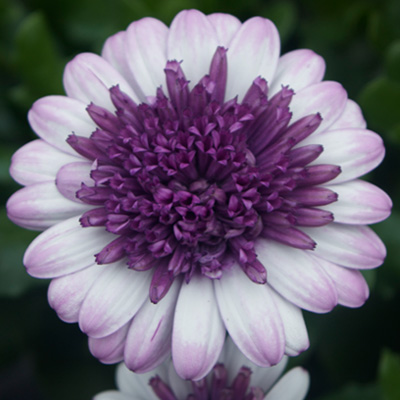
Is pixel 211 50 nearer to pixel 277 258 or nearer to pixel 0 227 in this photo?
pixel 277 258

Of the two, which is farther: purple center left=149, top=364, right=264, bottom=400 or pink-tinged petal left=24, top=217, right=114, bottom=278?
purple center left=149, top=364, right=264, bottom=400

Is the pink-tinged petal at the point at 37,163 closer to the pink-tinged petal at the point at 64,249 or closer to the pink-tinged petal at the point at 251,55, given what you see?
the pink-tinged petal at the point at 64,249

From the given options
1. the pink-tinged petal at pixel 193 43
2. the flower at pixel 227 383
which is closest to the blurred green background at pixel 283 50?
the flower at pixel 227 383

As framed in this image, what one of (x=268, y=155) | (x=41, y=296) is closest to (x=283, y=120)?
(x=268, y=155)

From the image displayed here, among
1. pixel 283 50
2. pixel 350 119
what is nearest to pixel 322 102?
pixel 350 119

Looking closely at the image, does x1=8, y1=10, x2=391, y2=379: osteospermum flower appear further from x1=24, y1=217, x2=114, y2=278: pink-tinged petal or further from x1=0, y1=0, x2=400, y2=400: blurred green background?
x1=0, y1=0, x2=400, y2=400: blurred green background

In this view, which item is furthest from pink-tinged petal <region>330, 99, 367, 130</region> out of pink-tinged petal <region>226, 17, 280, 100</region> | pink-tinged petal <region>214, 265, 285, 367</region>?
pink-tinged petal <region>214, 265, 285, 367</region>

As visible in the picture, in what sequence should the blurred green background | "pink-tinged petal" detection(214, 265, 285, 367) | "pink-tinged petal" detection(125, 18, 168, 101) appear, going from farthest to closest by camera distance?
the blurred green background < "pink-tinged petal" detection(125, 18, 168, 101) < "pink-tinged petal" detection(214, 265, 285, 367)
